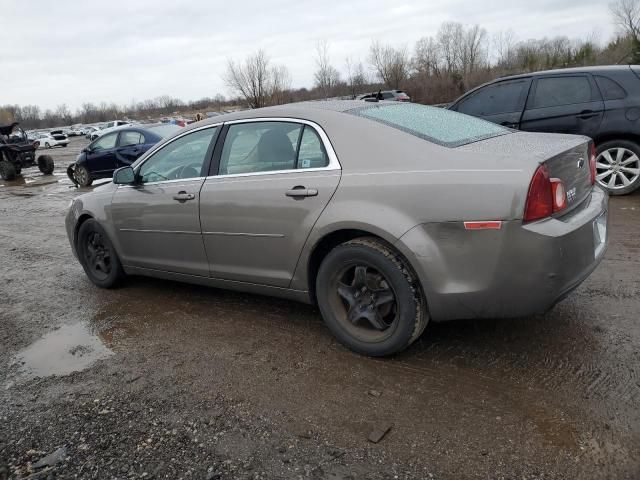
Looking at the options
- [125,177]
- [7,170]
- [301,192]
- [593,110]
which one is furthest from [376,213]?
[7,170]

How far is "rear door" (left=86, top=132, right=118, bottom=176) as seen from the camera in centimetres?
1273

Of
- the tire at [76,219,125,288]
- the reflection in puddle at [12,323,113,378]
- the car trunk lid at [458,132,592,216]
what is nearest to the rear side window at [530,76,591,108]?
the car trunk lid at [458,132,592,216]

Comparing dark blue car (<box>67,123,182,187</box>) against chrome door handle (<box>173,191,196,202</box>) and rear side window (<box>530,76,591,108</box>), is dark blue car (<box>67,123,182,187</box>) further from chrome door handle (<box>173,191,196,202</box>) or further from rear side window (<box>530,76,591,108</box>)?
chrome door handle (<box>173,191,196,202</box>)

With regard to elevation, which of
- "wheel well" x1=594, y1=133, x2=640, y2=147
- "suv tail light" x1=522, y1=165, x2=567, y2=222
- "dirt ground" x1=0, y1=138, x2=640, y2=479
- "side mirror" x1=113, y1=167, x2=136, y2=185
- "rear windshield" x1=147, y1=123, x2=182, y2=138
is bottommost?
"dirt ground" x1=0, y1=138, x2=640, y2=479

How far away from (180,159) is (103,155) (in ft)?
32.0

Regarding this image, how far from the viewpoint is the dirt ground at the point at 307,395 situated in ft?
7.75

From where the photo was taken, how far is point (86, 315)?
4449 mm

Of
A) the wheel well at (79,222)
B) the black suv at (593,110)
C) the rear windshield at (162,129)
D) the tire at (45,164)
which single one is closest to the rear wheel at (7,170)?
the tire at (45,164)

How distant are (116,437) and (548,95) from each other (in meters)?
6.73

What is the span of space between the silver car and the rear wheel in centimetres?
1587

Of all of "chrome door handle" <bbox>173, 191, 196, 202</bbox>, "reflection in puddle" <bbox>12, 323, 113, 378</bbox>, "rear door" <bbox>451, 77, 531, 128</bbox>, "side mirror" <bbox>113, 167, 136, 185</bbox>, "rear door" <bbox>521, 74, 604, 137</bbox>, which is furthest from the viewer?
"rear door" <bbox>451, 77, 531, 128</bbox>

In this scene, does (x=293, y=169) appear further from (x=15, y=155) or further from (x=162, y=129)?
(x=15, y=155)

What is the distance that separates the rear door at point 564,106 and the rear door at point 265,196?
15.6 feet

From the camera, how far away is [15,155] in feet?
58.6
